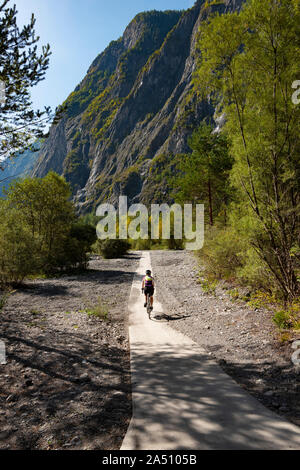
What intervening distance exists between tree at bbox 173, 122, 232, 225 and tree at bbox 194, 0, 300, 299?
11.9 meters

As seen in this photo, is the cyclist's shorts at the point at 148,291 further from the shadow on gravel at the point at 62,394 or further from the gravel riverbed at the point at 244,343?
the shadow on gravel at the point at 62,394

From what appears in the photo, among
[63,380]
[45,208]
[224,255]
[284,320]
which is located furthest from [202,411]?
[45,208]

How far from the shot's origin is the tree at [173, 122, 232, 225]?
19750 mm

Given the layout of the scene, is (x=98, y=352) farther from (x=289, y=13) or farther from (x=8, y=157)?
(x=289, y=13)

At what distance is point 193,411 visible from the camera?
3.80 meters

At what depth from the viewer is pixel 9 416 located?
3.82 metres

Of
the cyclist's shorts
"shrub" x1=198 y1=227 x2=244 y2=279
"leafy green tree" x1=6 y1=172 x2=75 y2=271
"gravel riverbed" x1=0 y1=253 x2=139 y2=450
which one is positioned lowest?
"gravel riverbed" x1=0 y1=253 x2=139 y2=450

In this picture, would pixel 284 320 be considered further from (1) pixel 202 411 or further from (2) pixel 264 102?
(2) pixel 264 102

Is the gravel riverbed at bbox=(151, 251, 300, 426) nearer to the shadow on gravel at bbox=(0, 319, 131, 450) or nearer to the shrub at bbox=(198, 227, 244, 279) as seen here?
the shrub at bbox=(198, 227, 244, 279)

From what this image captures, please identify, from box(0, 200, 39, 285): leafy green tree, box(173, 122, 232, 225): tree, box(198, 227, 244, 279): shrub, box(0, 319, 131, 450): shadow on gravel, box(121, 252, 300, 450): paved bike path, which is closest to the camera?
box(121, 252, 300, 450): paved bike path

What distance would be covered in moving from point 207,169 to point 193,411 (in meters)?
18.1

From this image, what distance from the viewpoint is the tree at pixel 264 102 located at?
626cm

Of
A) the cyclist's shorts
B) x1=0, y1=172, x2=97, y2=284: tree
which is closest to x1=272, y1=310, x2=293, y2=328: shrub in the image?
the cyclist's shorts

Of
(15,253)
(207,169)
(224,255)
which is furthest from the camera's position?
(207,169)
